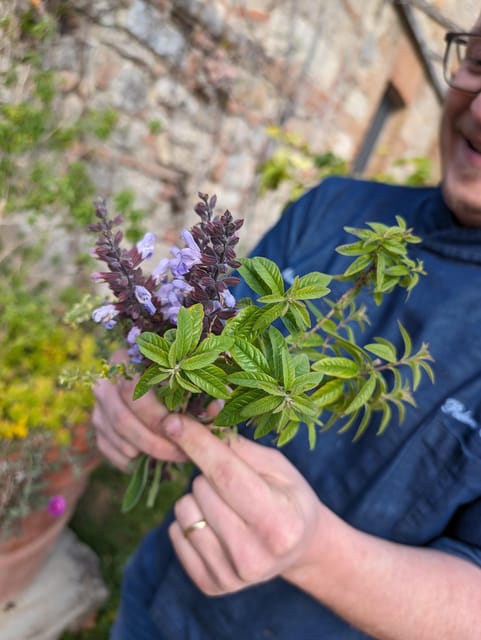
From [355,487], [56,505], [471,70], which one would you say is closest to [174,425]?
[355,487]

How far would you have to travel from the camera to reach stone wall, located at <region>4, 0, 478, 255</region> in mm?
2389

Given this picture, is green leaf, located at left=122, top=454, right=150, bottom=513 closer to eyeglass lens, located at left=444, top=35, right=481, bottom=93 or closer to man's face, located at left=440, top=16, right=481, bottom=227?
man's face, located at left=440, top=16, right=481, bottom=227

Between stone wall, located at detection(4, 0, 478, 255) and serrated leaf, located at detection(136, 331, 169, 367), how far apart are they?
190 centimetres

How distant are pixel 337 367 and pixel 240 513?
10.9 inches

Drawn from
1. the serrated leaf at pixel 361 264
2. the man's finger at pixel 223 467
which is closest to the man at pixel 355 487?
the man's finger at pixel 223 467

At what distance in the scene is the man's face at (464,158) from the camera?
1.04 m

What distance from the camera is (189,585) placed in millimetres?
1263

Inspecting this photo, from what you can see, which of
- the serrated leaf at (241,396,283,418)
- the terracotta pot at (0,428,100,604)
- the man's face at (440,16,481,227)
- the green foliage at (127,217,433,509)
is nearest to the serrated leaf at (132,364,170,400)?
the green foliage at (127,217,433,509)

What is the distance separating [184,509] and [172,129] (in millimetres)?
2441

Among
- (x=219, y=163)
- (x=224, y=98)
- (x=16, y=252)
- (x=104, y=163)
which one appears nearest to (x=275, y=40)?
(x=224, y=98)

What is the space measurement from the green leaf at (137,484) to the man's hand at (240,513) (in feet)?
0.46

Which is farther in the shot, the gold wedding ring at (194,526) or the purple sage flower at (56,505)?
the purple sage flower at (56,505)

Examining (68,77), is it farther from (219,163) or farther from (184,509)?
(184,509)

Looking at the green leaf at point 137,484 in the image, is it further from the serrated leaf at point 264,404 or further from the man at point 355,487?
the serrated leaf at point 264,404
